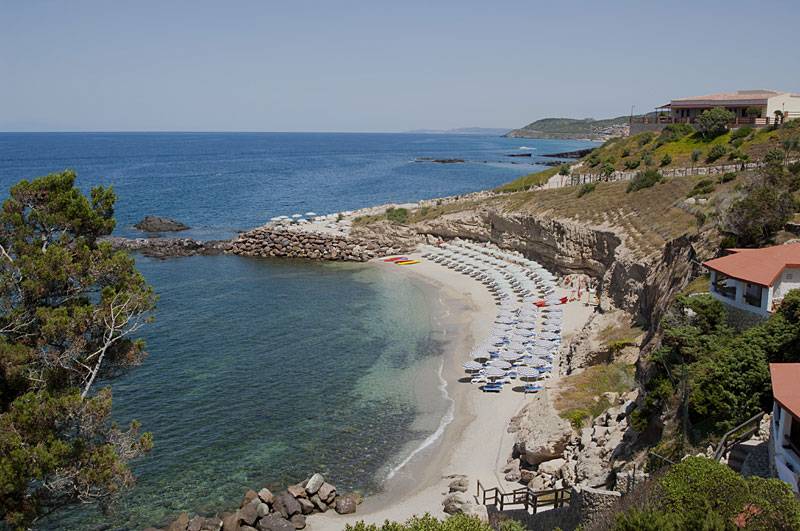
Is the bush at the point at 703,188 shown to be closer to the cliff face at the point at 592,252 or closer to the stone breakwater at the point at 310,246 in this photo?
the cliff face at the point at 592,252

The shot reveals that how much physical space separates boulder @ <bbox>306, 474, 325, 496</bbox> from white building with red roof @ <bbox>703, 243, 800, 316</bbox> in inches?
612

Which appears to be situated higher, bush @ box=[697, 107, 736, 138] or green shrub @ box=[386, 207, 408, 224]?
bush @ box=[697, 107, 736, 138]

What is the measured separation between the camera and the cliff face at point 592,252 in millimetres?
31141

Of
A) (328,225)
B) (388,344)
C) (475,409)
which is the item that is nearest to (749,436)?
(475,409)

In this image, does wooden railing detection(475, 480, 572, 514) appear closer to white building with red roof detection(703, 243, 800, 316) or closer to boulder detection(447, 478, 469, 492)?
boulder detection(447, 478, 469, 492)

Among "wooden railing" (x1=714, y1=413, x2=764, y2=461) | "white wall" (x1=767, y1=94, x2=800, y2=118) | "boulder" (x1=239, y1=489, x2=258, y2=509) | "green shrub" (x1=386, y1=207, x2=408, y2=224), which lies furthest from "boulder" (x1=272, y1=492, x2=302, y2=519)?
"white wall" (x1=767, y1=94, x2=800, y2=118)

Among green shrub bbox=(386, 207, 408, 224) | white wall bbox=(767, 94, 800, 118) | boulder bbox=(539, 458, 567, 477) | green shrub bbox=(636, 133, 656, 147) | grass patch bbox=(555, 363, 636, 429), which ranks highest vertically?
white wall bbox=(767, 94, 800, 118)

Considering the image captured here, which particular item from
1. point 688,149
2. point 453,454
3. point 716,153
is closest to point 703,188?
point 716,153

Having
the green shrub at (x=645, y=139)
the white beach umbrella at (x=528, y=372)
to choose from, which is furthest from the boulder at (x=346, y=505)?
the green shrub at (x=645, y=139)

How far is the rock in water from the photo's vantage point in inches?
2980

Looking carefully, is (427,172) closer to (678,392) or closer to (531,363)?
(531,363)

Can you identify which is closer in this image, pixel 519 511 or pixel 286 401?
pixel 519 511

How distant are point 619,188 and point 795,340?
36367 millimetres

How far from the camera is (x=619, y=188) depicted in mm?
52625
